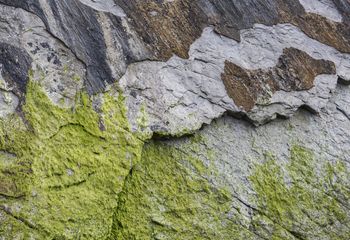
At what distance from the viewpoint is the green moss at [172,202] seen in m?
3.42

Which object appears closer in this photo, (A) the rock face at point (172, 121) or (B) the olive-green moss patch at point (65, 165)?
(B) the olive-green moss patch at point (65, 165)

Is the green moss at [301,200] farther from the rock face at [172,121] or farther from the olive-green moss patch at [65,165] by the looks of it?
the olive-green moss patch at [65,165]

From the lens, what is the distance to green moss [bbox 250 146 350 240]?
372 cm

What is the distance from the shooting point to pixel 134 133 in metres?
3.46

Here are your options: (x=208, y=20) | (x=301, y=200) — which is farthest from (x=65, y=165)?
(x=301, y=200)

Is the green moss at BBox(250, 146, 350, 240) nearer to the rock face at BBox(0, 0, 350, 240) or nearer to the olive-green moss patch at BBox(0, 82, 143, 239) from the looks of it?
the rock face at BBox(0, 0, 350, 240)

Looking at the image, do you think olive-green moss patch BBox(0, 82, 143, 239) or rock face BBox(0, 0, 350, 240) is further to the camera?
rock face BBox(0, 0, 350, 240)

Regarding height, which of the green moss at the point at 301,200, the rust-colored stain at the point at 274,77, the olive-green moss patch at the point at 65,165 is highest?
the rust-colored stain at the point at 274,77

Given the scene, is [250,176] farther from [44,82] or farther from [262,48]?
[44,82]

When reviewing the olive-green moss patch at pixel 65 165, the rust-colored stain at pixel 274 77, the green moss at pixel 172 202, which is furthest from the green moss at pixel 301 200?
the olive-green moss patch at pixel 65 165

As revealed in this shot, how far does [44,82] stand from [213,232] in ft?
5.08

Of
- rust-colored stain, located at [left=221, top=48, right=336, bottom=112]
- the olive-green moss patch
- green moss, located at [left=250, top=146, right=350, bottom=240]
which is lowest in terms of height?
the olive-green moss patch

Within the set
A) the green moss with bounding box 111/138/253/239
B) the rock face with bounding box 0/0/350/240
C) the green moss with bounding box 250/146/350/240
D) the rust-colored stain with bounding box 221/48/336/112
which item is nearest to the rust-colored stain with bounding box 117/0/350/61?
the rock face with bounding box 0/0/350/240

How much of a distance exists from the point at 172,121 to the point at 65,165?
807 millimetres
